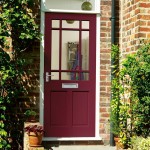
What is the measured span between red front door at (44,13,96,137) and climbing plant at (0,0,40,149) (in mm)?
449

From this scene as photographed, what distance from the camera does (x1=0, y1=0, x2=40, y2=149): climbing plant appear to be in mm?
6793

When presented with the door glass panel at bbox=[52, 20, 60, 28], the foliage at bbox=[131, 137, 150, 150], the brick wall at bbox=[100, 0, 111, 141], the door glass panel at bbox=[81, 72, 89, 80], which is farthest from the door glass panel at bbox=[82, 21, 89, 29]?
the foliage at bbox=[131, 137, 150, 150]

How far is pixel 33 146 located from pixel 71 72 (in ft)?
Result: 5.78

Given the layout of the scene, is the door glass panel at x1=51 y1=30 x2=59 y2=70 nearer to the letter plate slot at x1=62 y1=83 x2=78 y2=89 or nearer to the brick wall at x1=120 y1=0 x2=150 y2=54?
the letter plate slot at x1=62 y1=83 x2=78 y2=89

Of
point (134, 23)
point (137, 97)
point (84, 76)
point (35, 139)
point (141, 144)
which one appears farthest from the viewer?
point (84, 76)

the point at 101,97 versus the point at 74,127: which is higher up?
the point at 101,97

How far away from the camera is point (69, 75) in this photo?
7480 millimetres

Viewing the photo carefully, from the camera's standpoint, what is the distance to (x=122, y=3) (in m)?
7.37

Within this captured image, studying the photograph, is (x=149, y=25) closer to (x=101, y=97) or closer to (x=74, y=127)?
(x=101, y=97)

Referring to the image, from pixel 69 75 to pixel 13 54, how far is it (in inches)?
44.5

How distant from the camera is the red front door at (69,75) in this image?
7.36m

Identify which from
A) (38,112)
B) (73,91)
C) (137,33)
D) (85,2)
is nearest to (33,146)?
(38,112)

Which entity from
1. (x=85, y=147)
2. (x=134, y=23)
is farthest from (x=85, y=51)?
(x=85, y=147)

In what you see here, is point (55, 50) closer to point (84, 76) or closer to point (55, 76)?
point (55, 76)
